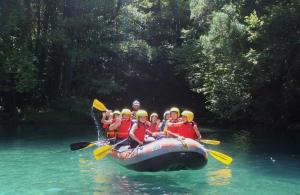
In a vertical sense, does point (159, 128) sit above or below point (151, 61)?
below

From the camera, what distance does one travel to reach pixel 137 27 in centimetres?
2795

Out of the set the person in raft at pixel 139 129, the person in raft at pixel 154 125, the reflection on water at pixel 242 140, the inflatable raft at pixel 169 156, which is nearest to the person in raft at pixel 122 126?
the person in raft at pixel 139 129

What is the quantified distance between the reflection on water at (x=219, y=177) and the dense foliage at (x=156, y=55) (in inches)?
313

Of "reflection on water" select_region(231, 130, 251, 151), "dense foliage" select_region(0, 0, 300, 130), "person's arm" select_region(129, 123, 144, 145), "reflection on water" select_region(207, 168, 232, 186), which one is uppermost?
"dense foliage" select_region(0, 0, 300, 130)

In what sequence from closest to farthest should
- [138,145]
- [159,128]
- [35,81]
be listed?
[138,145] < [159,128] < [35,81]

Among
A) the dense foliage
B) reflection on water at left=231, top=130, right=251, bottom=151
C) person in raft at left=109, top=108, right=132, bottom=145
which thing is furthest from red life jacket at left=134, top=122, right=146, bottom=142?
the dense foliage

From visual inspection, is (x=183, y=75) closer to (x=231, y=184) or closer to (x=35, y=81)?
(x=35, y=81)

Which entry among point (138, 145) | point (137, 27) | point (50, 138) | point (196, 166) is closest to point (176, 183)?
point (196, 166)

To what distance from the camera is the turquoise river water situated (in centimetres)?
998

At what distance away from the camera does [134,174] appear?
37.9ft

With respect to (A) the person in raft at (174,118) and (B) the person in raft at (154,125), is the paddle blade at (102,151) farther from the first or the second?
(B) the person in raft at (154,125)

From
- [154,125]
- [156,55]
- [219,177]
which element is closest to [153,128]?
[154,125]

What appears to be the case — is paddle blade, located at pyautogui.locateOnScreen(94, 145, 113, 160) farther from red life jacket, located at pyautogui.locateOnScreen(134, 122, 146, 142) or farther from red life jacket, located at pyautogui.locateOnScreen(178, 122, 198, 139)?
red life jacket, located at pyautogui.locateOnScreen(178, 122, 198, 139)

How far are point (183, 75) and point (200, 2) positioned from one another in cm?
710
